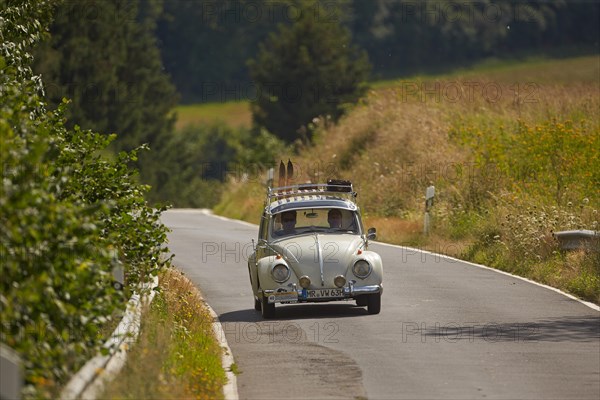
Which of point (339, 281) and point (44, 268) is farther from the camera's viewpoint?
point (339, 281)

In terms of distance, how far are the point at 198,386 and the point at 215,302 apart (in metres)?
8.53

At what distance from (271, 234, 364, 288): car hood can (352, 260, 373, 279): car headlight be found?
0.37ft

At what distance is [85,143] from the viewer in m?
15.8

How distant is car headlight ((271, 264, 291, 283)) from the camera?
58.6 ft

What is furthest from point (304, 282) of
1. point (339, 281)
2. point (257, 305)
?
point (257, 305)

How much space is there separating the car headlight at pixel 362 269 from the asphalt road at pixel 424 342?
24.0 inches

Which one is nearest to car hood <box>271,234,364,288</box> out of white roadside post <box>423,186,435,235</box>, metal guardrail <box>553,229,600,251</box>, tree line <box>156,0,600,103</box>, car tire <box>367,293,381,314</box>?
car tire <box>367,293,381,314</box>

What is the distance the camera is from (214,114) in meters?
125

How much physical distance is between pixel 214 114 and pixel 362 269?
108 meters

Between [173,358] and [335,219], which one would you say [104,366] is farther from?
[335,219]

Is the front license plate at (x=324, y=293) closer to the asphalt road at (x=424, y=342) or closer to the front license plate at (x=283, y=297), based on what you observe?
the front license plate at (x=283, y=297)

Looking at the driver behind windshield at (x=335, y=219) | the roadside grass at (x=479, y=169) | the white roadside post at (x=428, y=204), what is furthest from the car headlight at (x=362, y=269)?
the white roadside post at (x=428, y=204)

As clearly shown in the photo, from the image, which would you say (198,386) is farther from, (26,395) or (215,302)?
(215,302)

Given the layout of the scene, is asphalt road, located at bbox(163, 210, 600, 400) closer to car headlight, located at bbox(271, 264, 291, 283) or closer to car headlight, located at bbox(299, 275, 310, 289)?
car headlight, located at bbox(299, 275, 310, 289)
